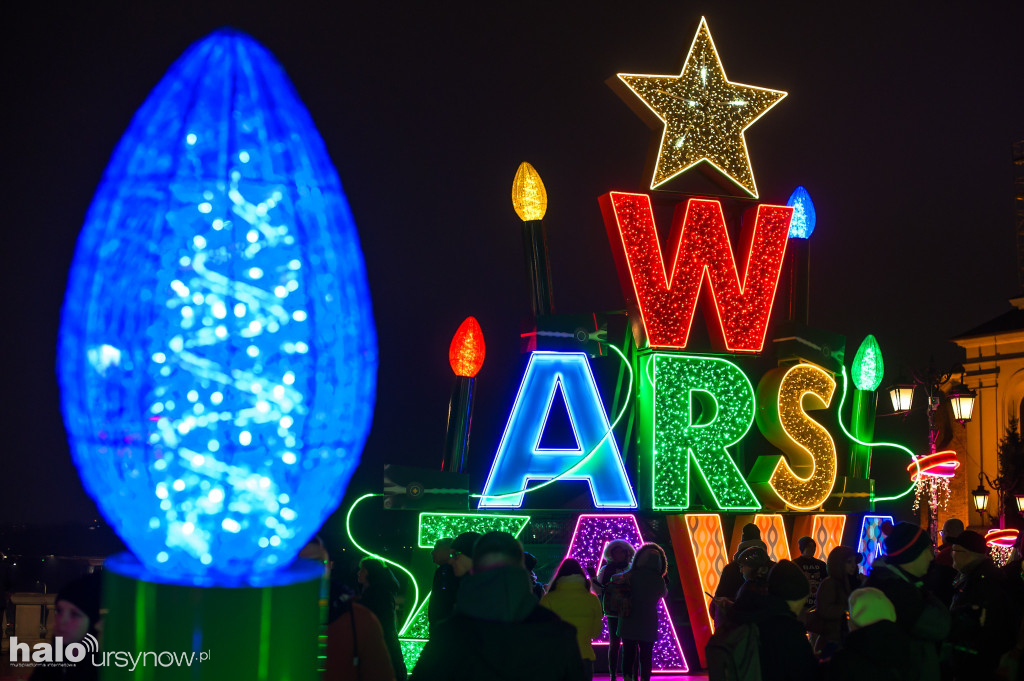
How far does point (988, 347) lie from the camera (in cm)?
4134

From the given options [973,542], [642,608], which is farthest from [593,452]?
[973,542]

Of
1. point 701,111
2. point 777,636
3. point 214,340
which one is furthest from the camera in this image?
point 701,111

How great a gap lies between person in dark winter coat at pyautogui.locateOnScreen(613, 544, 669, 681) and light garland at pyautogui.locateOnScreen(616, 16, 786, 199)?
5.69 metres

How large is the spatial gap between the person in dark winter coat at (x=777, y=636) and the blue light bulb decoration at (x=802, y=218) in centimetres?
1031

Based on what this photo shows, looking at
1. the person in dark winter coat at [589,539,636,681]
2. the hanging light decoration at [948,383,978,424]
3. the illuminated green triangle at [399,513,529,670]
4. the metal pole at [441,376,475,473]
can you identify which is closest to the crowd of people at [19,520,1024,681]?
the person in dark winter coat at [589,539,636,681]

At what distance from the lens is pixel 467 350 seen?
1273cm

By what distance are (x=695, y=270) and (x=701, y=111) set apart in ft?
7.17

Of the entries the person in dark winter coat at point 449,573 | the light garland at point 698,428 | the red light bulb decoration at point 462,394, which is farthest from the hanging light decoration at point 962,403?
the person in dark winter coat at point 449,573

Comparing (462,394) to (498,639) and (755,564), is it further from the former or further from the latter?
(498,639)

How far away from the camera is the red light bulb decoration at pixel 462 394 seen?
41.7 feet

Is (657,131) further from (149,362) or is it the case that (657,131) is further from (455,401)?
(149,362)

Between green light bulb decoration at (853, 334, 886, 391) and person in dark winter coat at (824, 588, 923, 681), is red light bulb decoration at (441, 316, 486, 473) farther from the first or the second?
person in dark winter coat at (824, 588, 923, 681)

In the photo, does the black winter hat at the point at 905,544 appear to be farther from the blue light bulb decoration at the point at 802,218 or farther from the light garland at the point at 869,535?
the blue light bulb decoration at the point at 802,218

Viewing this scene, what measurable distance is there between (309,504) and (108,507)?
78 cm
